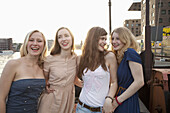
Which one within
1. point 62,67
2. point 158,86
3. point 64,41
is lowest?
point 158,86

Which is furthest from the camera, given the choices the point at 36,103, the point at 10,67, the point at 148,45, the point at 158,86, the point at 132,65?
the point at 148,45

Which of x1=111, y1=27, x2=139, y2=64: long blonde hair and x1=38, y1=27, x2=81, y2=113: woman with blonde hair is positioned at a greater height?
x1=111, y1=27, x2=139, y2=64: long blonde hair

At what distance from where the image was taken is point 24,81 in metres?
1.89

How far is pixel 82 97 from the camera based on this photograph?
6.44 ft

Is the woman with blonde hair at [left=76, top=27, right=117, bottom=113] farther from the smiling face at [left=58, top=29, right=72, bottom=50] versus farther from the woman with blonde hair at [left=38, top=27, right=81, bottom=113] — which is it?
the smiling face at [left=58, top=29, right=72, bottom=50]

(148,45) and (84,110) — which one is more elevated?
(148,45)

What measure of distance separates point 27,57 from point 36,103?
0.72 m

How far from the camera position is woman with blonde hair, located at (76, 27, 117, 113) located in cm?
183

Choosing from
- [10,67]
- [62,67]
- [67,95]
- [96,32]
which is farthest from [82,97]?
[10,67]

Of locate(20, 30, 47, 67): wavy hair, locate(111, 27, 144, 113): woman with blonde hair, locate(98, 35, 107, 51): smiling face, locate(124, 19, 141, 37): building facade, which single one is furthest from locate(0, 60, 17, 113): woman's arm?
locate(124, 19, 141, 37): building facade

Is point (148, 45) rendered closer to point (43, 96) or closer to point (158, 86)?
point (158, 86)

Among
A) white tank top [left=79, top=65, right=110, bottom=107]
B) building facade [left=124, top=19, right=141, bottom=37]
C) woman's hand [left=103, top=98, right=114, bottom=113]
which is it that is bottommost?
woman's hand [left=103, top=98, right=114, bottom=113]

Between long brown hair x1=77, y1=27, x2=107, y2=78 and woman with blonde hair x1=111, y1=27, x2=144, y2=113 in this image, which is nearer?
woman with blonde hair x1=111, y1=27, x2=144, y2=113

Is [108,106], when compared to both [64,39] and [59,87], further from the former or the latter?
[64,39]
